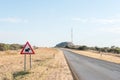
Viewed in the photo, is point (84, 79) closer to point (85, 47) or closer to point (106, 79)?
point (106, 79)

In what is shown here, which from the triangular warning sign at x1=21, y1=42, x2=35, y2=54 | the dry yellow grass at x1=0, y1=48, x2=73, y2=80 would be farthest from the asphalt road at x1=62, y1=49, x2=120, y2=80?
the triangular warning sign at x1=21, y1=42, x2=35, y2=54

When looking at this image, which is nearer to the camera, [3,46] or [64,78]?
[64,78]

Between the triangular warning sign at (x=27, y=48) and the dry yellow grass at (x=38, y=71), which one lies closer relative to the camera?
the dry yellow grass at (x=38, y=71)

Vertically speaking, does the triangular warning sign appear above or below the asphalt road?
above

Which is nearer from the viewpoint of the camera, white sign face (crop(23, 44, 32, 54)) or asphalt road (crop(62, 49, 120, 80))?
asphalt road (crop(62, 49, 120, 80))

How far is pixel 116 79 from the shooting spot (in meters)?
19.5

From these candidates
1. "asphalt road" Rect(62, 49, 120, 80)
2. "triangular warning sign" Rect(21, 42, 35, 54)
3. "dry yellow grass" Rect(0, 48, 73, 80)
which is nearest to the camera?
"dry yellow grass" Rect(0, 48, 73, 80)

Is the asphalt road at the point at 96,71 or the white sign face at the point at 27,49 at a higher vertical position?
the white sign face at the point at 27,49

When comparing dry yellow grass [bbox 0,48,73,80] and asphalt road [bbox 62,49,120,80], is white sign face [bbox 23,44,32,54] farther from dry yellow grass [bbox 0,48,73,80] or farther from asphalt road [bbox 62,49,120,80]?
asphalt road [bbox 62,49,120,80]

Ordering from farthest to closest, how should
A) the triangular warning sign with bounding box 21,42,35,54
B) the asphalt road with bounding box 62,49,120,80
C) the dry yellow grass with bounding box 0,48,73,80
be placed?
the triangular warning sign with bounding box 21,42,35,54 → the asphalt road with bounding box 62,49,120,80 → the dry yellow grass with bounding box 0,48,73,80

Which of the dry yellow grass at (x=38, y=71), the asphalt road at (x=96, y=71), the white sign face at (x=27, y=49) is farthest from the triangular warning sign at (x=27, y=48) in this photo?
the asphalt road at (x=96, y=71)

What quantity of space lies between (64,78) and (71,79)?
0.84m

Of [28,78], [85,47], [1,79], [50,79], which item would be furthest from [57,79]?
[85,47]

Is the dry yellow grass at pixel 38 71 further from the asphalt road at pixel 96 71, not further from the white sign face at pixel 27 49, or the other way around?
the white sign face at pixel 27 49
